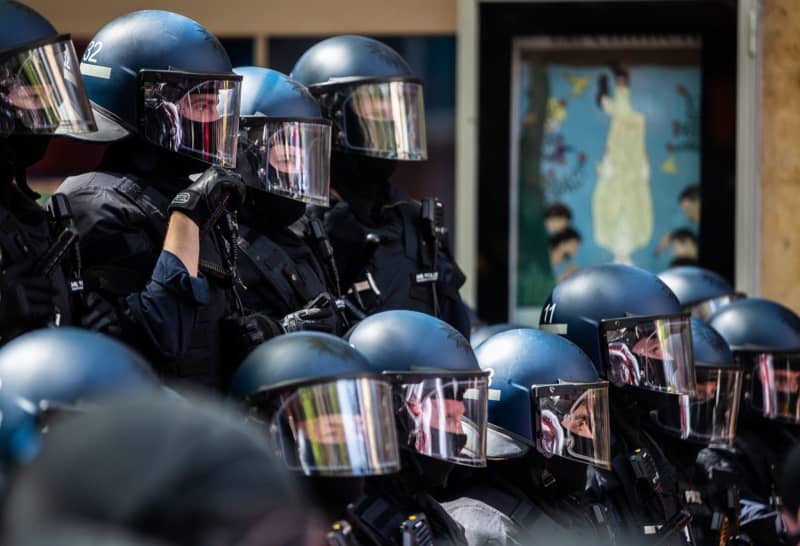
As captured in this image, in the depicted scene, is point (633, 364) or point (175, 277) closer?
point (175, 277)

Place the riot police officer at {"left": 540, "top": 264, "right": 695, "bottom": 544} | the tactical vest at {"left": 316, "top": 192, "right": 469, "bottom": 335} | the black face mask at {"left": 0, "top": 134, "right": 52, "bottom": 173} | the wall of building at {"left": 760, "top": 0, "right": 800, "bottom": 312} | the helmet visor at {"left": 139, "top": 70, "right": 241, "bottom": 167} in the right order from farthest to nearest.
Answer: the wall of building at {"left": 760, "top": 0, "right": 800, "bottom": 312}, the tactical vest at {"left": 316, "top": 192, "right": 469, "bottom": 335}, the riot police officer at {"left": 540, "top": 264, "right": 695, "bottom": 544}, the helmet visor at {"left": 139, "top": 70, "right": 241, "bottom": 167}, the black face mask at {"left": 0, "top": 134, "right": 52, "bottom": 173}

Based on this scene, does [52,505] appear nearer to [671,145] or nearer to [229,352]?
[229,352]

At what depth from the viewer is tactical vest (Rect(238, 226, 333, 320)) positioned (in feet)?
15.2

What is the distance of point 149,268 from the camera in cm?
409

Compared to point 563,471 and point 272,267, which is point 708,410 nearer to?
point 563,471

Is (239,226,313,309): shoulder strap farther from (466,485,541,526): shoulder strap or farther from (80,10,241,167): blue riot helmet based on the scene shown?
(466,485,541,526): shoulder strap

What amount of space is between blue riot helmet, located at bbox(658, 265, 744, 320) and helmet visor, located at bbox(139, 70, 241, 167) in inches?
133

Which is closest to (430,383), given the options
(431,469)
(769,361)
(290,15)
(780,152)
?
(431,469)

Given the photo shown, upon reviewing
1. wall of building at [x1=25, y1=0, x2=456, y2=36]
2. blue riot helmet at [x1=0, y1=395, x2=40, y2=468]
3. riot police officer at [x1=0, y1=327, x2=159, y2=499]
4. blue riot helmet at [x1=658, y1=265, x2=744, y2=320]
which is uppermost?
wall of building at [x1=25, y1=0, x2=456, y2=36]

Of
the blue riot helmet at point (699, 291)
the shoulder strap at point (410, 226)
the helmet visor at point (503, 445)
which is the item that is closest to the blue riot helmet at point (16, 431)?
the helmet visor at point (503, 445)

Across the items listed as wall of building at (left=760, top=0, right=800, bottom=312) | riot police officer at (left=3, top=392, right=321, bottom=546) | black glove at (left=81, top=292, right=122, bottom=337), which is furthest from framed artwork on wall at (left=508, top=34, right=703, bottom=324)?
riot police officer at (left=3, top=392, right=321, bottom=546)

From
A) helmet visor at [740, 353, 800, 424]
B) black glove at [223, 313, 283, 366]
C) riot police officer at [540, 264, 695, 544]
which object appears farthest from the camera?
helmet visor at [740, 353, 800, 424]

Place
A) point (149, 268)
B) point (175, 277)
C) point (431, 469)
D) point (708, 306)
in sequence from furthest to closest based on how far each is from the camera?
point (708, 306) → point (149, 268) → point (431, 469) → point (175, 277)

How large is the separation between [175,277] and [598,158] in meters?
6.14
